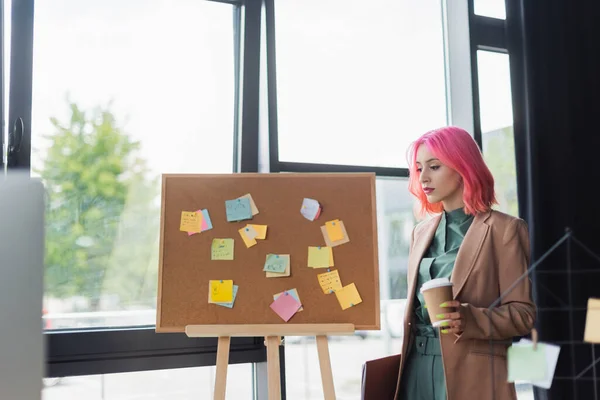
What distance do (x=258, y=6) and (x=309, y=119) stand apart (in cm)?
55

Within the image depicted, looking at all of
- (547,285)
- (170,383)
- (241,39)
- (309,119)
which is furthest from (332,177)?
(547,285)

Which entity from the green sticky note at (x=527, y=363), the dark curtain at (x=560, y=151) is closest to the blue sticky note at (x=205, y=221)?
the green sticky note at (x=527, y=363)

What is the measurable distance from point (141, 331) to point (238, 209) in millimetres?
641

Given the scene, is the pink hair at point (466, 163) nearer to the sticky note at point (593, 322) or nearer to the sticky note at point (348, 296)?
the sticky note at point (348, 296)

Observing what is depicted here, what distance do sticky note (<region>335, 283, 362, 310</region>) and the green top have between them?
0.21 meters

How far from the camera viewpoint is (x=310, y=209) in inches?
90.2

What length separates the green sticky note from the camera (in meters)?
1.28

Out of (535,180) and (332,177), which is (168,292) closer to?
(332,177)

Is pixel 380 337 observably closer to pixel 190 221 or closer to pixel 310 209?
pixel 310 209

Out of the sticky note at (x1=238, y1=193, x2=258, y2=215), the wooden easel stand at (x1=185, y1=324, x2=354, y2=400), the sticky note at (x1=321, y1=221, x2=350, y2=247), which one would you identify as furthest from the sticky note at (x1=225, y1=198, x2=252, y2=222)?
the wooden easel stand at (x1=185, y1=324, x2=354, y2=400)

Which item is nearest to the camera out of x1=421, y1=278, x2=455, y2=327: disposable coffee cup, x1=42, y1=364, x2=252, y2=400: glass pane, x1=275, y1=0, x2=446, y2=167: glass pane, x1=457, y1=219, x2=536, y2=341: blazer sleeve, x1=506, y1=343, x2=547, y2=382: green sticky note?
x1=506, y1=343, x2=547, y2=382: green sticky note

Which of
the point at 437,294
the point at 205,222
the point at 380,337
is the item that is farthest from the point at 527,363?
Answer: the point at 380,337

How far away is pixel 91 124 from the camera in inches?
96.8

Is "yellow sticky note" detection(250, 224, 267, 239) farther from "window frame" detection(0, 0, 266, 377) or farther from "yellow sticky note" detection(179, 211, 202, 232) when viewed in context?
"window frame" detection(0, 0, 266, 377)
